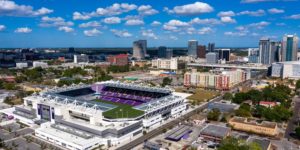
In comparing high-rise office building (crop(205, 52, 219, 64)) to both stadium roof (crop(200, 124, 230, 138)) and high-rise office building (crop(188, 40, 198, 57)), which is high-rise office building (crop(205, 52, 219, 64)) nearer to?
→ high-rise office building (crop(188, 40, 198, 57))

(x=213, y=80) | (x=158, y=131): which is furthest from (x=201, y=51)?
(x=158, y=131)

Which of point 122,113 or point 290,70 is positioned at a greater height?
point 290,70

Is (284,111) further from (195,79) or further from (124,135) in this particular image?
(195,79)

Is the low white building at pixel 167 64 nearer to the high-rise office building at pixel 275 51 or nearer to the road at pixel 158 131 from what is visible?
the high-rise office building at pixel 275 51

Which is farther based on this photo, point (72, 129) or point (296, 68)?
point (296, 68)

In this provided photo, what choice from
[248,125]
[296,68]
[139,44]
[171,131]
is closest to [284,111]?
[248,125]

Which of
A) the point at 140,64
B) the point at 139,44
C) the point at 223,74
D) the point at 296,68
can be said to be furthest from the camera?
the point at 139,44

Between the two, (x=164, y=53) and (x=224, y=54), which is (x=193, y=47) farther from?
(x=224, y=54)
